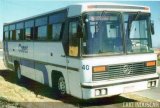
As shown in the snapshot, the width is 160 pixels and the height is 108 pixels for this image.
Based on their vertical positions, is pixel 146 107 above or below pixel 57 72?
below

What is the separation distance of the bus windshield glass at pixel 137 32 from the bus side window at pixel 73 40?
1.63 m

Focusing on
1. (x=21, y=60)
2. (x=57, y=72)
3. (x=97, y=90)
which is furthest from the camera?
(x=21, y=60)

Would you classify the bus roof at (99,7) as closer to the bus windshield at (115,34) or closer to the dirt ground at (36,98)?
the bus windshield at (115,34)

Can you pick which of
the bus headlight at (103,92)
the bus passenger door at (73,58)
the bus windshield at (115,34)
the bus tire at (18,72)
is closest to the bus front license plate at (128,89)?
the bus headlight at (103,92)

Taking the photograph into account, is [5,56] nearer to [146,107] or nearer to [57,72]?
[57,72]

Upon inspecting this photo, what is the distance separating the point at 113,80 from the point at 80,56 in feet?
4.12

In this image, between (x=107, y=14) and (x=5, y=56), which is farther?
(x=5, y=56)

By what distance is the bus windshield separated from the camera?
9820mm

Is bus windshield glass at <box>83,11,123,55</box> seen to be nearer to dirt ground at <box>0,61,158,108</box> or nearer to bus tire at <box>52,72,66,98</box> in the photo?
dirt ground at <box>0,61,158,108</box>

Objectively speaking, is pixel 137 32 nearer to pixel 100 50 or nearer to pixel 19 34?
pixel 100 50

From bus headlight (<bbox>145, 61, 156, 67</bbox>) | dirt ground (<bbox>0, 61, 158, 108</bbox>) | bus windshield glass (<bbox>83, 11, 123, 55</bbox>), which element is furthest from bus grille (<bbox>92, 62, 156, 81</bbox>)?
dirt ground (<bbox>0, 61, 158, 108</bbox>)

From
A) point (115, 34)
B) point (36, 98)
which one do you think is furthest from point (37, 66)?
point (115, 34)

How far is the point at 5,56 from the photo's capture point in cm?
2045

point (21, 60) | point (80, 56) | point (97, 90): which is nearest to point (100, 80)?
point (97, 90)
